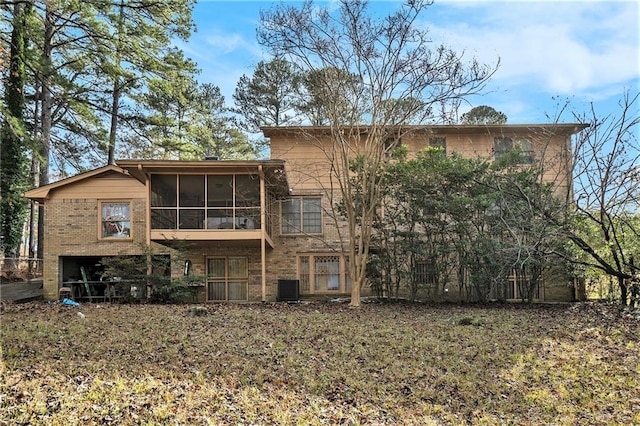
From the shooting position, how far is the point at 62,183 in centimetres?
1484

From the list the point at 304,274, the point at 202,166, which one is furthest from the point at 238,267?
the point at 202,166

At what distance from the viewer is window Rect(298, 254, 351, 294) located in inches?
622

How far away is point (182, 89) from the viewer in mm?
19734

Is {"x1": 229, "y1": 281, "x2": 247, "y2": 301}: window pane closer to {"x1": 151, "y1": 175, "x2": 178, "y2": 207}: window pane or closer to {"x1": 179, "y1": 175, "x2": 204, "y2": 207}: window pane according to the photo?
{"x1": 179, "y1": 175, "x2": 204, "y2": 207}: window pane

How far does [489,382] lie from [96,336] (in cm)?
572

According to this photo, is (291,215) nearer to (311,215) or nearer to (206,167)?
(311,215)

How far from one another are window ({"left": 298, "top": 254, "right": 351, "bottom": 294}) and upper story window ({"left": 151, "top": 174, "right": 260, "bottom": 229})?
3.06 m

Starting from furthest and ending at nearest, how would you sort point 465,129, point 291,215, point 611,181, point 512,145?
1. point 291,215
2. point 465,129
3. point 512,145
4. point 611,181

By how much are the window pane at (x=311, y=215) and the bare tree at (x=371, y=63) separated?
3.57 m

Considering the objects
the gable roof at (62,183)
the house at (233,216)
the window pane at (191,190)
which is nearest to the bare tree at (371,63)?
the house at (233,216)

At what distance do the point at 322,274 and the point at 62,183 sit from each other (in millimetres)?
9181

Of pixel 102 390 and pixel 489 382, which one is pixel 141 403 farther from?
pixel 489 382

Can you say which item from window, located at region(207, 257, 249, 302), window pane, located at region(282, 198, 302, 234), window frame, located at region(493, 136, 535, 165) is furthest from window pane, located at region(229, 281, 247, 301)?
window frame, located at region(493, 136, 535, 165)

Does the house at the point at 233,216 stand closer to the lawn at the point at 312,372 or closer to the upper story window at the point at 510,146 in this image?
the upper story window at the point at 510,146
